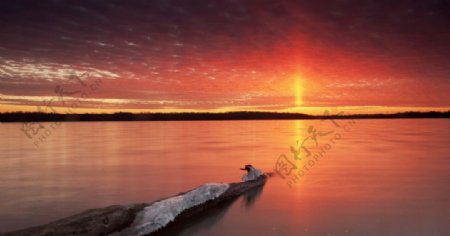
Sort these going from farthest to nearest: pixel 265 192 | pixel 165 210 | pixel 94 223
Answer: pixel 265 192 → pixel 165 210 → pixel 94 223

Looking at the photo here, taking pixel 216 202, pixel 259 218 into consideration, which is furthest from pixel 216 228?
pixel 216 202

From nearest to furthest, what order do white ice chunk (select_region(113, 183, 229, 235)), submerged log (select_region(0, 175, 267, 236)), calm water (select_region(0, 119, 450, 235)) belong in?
submerged log (select_region(0, 175, 267, 236)), white ice chunk (select_region(113, 183, 229, 235)), calm water (select_region(0, 119, 450, 235))

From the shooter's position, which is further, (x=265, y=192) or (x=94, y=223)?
(x=265, y=192)

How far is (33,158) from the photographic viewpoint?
90.9ft

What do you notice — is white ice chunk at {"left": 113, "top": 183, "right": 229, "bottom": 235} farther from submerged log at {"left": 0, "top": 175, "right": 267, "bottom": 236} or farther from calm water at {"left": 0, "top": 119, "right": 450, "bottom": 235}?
calm water at {"left": 0, "top": 119, "right": 450, "bottom": 235}

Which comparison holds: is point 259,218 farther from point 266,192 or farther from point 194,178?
point 194,178

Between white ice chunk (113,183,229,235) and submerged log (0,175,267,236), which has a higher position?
submerged log (0,175,267,236)

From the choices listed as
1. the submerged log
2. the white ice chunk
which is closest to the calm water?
the white ice chunk

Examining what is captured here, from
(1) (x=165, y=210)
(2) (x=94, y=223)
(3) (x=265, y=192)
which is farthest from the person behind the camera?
(3) (x=265, y=192)

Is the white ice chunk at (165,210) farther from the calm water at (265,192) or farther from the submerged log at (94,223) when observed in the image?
the calm water at (265,192)

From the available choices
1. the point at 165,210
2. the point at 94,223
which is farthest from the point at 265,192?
the point at 94,223

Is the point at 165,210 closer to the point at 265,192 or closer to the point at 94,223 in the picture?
the point at 94,223

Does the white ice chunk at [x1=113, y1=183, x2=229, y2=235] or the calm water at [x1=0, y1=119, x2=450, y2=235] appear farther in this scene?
the calm water at [x1=0, y1=119, x2=450, y2=235]

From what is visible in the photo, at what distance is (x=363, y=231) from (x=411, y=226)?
4.87 ft
